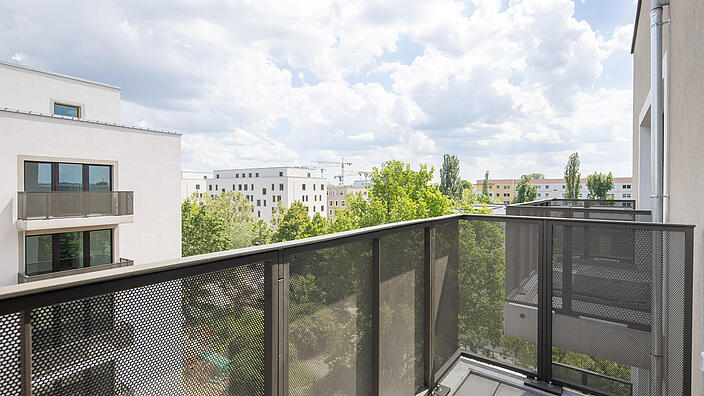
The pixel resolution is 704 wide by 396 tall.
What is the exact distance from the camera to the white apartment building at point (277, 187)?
46.5m

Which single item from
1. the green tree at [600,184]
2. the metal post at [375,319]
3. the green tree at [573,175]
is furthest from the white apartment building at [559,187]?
the metal post at [375,319]

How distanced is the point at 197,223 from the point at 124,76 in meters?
22.2

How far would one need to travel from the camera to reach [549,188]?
202 feet

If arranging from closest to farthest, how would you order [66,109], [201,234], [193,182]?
1. [66,109]
2. [201,234]
3. [193,182]

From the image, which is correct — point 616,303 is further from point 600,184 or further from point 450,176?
point 600,184

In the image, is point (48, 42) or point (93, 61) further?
point (93, 61)

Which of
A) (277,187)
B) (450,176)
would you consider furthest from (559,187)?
(277,187)

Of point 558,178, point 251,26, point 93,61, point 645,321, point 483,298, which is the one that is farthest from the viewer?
point 558,178

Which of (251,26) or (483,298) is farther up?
(251,26)

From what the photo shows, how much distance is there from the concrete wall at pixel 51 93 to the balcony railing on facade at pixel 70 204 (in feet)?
14.6

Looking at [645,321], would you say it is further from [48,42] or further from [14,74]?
[48,42]

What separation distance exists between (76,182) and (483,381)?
1152 centimetres

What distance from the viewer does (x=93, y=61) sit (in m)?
33.0

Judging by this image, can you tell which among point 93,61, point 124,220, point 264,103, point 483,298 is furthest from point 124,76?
point 483,298
